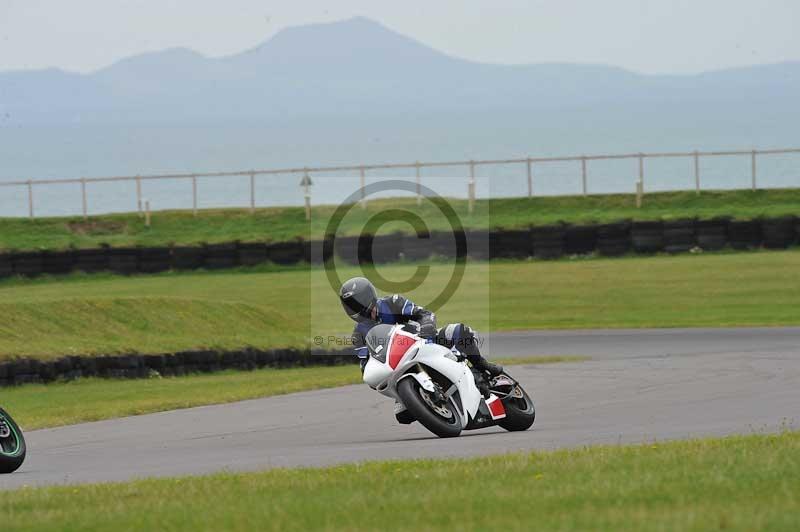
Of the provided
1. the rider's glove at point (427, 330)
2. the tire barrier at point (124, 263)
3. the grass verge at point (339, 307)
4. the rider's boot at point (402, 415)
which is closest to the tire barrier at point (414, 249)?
the grass verge at point (339, 307)

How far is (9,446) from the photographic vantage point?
1149 centimetres

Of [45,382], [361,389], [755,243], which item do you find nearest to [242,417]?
[361,389]

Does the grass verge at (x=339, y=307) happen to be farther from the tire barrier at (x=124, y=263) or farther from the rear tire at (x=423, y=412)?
the rear tire at (x=423, y=412)

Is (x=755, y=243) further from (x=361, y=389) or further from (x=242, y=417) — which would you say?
(x=242, y=417)

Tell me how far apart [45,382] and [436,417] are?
350 inches

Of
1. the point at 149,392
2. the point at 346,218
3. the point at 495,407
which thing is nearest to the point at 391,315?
the point at 495,407

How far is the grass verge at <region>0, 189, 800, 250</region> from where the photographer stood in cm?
4332

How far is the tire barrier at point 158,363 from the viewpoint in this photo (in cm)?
1958

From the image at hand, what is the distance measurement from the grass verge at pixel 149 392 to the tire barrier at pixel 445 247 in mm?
15672

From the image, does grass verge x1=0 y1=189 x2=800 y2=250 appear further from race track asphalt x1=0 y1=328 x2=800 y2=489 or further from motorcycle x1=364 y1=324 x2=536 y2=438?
motorcycle x1=364 y1=324 x2=536 y2=438

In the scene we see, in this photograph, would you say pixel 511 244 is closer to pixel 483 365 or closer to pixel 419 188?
pixel 419 188

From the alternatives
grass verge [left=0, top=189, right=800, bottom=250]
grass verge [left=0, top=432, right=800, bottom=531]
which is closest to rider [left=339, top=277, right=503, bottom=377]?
grass verge [left=0, top=432, right=800, bottom=531]

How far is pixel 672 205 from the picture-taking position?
44.7 metres

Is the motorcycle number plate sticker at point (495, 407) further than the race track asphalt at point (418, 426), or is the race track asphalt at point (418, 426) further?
the motorcycle number plate sticker at point (495, 407)
